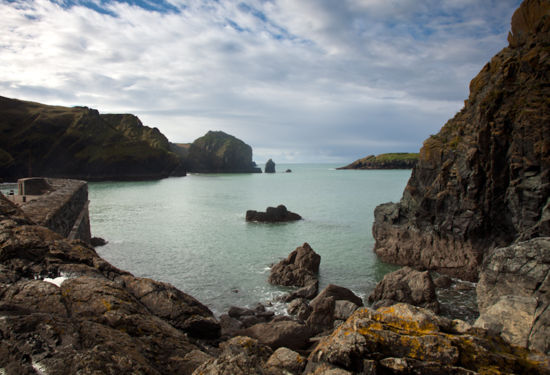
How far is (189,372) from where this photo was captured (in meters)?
5.55

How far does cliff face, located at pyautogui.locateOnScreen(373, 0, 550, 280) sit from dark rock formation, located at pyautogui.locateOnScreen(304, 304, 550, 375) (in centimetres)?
1895

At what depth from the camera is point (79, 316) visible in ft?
19.2

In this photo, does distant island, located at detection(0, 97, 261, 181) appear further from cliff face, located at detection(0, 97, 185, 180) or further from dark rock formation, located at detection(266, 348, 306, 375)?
dark rock formation, located at detection(266, 348, 306, 375)

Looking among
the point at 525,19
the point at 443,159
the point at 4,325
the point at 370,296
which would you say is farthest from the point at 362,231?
the point at 4,325

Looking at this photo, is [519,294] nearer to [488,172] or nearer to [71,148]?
[488,172]

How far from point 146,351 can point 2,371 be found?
2.02 meters

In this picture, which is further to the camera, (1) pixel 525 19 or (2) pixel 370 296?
(1) pixel 525 19

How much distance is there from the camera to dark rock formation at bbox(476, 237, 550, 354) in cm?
814

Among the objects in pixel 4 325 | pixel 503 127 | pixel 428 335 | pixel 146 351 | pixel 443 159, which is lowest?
pixel 146 351

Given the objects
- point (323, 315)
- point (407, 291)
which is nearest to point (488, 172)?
point (407, 291)

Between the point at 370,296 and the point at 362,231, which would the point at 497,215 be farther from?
the point at 362,231

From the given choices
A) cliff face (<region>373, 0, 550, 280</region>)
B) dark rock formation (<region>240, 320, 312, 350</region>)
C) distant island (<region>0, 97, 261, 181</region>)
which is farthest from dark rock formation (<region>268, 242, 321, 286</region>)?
distant island (<region>0, 97, 261, 181</region>)

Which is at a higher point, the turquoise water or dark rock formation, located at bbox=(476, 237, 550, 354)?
dark rock formation, located at bbox=(476, 237, 550, 354)

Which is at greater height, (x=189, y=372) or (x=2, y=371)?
(x=2, y=371)
